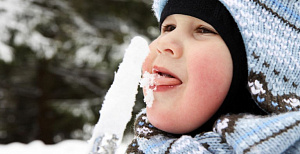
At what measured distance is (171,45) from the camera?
929 mm

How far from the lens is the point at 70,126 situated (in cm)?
619

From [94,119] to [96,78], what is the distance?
2.36ft

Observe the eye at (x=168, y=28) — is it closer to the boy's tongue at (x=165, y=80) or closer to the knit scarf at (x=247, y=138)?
the boy's tongue at (x=165, y=80)

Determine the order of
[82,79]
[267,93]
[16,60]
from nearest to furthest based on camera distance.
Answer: [267,93]
[16,60]
[82,79]

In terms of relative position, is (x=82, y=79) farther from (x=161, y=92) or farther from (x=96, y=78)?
(x=161, y=92)

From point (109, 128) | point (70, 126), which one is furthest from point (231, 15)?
point (70, 126)

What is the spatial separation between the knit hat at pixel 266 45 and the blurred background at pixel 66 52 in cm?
434

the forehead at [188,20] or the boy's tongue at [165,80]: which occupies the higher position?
the forehead at [188,20]

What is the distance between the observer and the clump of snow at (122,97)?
706mm

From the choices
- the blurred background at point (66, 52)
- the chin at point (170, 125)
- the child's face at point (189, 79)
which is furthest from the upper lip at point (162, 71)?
the blurred background at point (66, 52)

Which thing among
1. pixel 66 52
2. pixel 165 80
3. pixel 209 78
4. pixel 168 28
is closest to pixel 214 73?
pixel 209 78

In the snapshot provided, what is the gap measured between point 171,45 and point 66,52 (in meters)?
4.82

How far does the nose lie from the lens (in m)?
0.93

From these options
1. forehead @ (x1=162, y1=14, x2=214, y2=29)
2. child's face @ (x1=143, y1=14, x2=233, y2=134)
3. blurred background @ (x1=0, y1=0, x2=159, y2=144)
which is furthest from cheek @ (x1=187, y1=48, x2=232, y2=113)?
blurred background @ (x1=0, y1=0, x2=159, y2=144)
